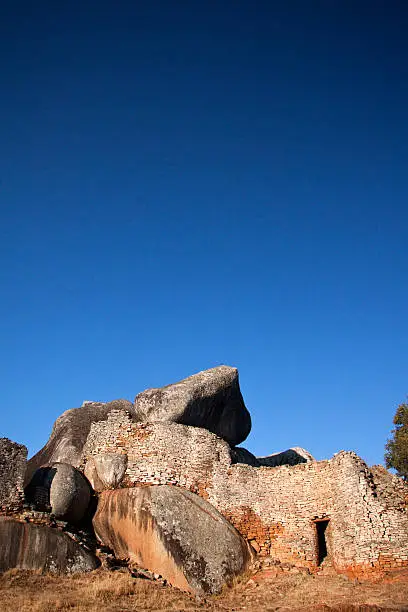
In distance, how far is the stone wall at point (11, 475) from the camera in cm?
A: 1939

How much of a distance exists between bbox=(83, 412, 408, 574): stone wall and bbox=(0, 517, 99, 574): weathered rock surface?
15.4ft

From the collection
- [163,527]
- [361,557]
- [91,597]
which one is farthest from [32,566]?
[361,557]

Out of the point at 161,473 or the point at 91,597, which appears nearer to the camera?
the point at 91,597

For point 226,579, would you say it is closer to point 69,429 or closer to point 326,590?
point 326,590

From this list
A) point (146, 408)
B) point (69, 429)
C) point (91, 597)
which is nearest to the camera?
point (91, 597)

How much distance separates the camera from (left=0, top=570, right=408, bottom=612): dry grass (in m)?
15.0

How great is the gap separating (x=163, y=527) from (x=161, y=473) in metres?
3.41

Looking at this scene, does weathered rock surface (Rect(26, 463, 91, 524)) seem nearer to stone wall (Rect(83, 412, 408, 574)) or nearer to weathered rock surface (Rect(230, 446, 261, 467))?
stone wall (Rect(83, 412, 408, 574))

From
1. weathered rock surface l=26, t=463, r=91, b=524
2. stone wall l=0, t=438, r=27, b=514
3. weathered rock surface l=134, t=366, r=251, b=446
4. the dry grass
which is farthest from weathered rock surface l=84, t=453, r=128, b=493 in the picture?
the dry grass

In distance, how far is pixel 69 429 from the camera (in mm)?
28938

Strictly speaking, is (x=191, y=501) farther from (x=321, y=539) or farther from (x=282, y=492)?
(x=321, y=539)

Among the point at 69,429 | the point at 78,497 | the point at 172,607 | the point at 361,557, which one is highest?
the point at 69,429

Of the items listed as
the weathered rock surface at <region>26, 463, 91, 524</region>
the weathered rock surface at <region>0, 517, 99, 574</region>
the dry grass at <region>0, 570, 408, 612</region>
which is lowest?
the dry grass at <region>0, 570, 408, 612</region>

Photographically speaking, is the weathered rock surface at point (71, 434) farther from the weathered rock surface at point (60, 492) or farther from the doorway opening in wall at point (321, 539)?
the doorway opening in wall at point (321, 539)
